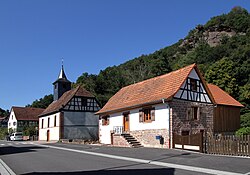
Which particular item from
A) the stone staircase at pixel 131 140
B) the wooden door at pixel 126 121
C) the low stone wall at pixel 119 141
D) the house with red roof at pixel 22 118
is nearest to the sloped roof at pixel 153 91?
the wooden door at pixel 126 121

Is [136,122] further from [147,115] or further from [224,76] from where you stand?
[224,76]

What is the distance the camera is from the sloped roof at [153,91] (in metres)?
25.1

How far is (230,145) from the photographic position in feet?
58.5

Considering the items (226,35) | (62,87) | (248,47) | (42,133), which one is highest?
(226,35)

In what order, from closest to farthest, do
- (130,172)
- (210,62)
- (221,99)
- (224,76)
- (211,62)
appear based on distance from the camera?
(130,172) → (221,99) → (224,76) → (211,62) → (210,62)

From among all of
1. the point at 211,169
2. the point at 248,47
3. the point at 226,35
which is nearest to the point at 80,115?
the point at 211,169

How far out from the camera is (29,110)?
78.9 m

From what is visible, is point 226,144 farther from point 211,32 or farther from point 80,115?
point 211,32

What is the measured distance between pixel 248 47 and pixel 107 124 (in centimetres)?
4312

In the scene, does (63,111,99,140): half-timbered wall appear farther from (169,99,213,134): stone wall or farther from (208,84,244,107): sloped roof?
(169,99,213,134): stone wall

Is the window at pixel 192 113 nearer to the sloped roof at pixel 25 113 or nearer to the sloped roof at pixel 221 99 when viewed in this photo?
the sloped roof at pixel 221 99

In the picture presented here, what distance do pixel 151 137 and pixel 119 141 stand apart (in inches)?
152

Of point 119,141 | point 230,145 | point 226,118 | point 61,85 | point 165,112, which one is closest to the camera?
point 230,145

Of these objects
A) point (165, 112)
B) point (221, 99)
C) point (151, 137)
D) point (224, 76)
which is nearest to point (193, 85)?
point (165, 112)
